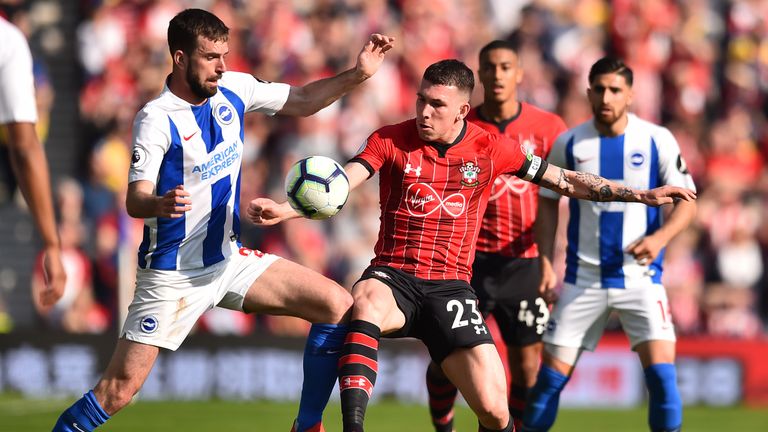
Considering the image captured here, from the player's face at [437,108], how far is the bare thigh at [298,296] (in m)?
1.09

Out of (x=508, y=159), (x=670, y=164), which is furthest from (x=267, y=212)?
(x=670, y=164)

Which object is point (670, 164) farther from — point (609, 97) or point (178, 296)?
point (178, 296)

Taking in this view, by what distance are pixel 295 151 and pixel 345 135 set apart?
2.22ft

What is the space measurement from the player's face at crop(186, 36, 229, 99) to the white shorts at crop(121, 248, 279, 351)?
1056mm

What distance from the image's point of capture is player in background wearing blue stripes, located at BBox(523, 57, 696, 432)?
864cm

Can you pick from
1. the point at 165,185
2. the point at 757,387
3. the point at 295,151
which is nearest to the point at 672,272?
the point at 757,387

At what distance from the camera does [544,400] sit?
8742 millimetres

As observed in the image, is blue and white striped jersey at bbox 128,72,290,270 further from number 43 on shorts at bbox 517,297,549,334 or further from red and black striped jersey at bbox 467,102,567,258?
number 43 on shorts at bbox 517,297,549,334

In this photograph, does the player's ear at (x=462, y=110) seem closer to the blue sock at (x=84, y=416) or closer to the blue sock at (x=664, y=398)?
the blue sock at (x=664, y=398)

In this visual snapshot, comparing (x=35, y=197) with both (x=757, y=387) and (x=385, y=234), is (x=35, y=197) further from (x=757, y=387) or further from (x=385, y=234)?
(x=757, y=387)

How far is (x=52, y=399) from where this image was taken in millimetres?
13617

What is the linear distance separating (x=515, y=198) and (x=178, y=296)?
2.97 metres

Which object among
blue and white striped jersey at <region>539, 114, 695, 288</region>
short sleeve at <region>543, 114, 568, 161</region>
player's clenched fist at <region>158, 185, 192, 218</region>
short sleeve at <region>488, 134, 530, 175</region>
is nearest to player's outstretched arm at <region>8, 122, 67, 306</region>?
player's clenched fist at <region>158, 185, 192, 218</region>

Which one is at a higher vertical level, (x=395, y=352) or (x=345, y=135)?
(x=345, y=135)
